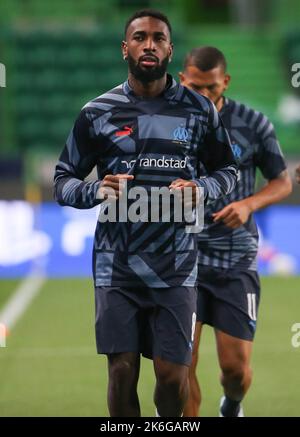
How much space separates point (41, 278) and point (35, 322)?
2.62 metres

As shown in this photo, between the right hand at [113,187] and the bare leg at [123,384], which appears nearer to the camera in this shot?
the right hand at [113,187]

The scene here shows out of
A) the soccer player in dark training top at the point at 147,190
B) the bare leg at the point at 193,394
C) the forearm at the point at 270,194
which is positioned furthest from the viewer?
the bare leg at the point at 193,394

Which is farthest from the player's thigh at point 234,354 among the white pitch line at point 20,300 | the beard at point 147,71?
the white pitch line at point 20,300

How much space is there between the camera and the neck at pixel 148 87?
492 cm

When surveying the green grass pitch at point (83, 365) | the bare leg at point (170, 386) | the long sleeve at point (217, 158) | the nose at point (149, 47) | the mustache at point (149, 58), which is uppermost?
the nose at point (149, 47)

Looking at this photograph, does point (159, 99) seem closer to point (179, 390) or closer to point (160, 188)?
point (160, 188)

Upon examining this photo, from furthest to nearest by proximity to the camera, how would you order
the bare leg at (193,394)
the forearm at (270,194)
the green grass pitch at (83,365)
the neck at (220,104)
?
the green grass pitch at (83,365)
the neck at (220,104)
the bare leg at (193,394)
the forearm at (270,194)

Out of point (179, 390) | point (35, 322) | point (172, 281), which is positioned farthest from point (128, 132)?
point (35, 322)

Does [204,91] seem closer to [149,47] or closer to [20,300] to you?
[149,47]

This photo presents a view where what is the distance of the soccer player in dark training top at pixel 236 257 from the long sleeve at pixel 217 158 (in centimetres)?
78

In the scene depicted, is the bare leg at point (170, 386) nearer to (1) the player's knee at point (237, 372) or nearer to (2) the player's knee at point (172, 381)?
(2) the player's knee at point (172, 381)

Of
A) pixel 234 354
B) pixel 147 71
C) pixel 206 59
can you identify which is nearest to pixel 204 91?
pixel 206 59

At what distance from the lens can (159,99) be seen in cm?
493
